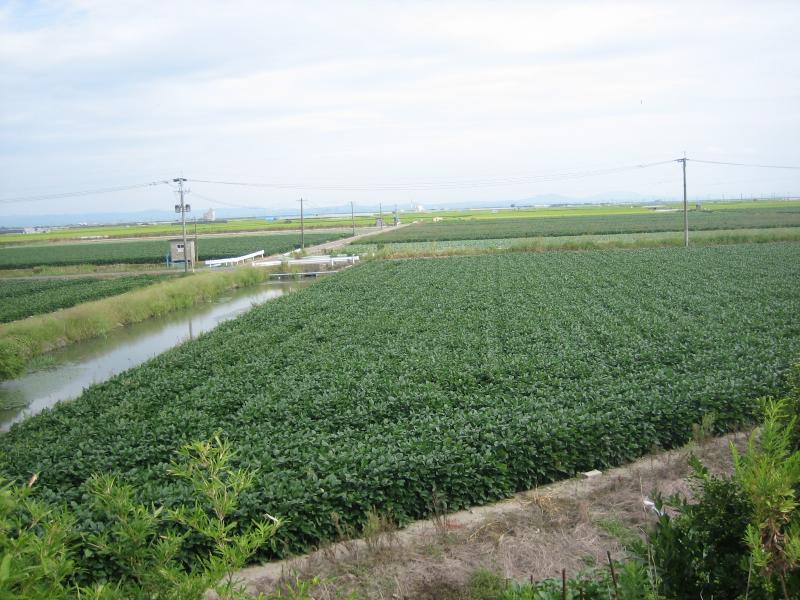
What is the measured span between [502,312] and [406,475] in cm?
1268

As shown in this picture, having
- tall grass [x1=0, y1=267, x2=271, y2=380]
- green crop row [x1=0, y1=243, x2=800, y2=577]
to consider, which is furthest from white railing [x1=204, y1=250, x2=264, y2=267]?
green crop row [x1=0, y1=243, x2=800, y2=577]

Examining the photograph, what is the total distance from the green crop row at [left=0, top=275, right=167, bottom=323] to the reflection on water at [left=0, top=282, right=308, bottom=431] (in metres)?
4.60

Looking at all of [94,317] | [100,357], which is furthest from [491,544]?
[94,317]

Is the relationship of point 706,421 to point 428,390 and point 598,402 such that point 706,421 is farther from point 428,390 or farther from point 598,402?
point 428,390

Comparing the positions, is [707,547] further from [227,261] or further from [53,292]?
[227,261]

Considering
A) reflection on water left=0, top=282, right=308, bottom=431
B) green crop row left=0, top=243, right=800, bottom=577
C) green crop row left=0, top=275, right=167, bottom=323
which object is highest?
green crop row left=0, top=275, right=167, bottom=323

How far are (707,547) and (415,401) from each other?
7576 mm

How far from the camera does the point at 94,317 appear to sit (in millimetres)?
25672

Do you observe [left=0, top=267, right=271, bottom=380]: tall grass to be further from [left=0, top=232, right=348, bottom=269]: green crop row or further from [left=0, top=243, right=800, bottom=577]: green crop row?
[left=0, top=232, right=348, bottom=269]: green crop row

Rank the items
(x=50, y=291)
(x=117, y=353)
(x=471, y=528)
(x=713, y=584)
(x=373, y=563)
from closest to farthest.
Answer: (x=713, y=584) → (x=373, y=563) → (x=471, y=528) → (x=117, y=353) → (x=50, y=291)

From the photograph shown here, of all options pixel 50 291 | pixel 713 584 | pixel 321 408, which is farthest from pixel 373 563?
pixel 50 291

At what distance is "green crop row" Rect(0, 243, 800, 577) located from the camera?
26.9 ft

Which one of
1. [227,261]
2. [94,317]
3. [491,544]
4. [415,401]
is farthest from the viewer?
[227,261]

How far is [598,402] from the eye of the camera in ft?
34.5
